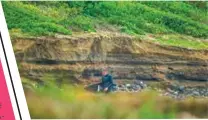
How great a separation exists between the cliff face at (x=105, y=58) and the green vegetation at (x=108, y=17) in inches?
2.9

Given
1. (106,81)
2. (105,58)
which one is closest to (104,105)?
(106,81)

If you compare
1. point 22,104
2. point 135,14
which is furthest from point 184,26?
point 22,104

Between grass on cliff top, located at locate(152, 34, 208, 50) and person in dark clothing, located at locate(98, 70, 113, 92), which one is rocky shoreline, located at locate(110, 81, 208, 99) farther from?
grass on cliff top, located at locate(152, 34, 208, 50)

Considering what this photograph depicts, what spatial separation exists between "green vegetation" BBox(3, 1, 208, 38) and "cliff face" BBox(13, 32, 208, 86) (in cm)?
7

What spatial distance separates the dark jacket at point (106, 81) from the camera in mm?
3131

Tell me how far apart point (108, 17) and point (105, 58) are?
30 cm

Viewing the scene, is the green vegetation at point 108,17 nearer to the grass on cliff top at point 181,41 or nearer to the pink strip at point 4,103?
the grass on cliff top at point 181,41

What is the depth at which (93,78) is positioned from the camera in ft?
10.3

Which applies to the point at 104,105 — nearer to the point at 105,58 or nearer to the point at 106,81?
the point at 106,81

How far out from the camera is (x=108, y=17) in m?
3.14

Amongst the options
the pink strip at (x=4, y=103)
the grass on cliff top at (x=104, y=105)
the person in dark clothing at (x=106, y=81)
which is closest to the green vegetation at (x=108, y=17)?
the person in dark clothing at (x=106, y=81)

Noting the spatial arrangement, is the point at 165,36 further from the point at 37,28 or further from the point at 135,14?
the point at 37,28

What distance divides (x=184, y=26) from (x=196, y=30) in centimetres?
9

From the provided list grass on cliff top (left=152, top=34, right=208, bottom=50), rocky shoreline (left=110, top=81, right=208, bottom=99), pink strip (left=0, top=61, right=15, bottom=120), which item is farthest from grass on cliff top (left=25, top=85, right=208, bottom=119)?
pink strip (left=0, top=61, right=15, bottom=120)
